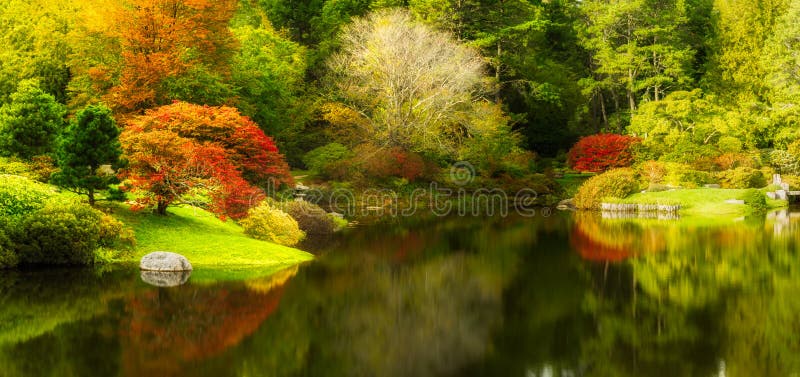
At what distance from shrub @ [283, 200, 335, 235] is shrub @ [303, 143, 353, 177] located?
11.8m

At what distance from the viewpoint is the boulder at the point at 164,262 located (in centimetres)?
1500

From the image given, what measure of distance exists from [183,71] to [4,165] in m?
7.44

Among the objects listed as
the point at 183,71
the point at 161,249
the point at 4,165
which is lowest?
the point at 161,249

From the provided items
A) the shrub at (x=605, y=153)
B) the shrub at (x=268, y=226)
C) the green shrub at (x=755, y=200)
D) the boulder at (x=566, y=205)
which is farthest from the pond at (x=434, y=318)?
the shrub at (x=605, y=153)

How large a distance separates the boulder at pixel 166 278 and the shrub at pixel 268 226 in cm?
443

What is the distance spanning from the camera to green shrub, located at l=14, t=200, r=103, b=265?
1490 centimetres

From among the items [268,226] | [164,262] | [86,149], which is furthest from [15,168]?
[164,262]

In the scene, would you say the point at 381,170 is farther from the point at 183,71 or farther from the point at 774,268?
the point at 774,268

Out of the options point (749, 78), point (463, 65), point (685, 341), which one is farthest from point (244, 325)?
point (749, 78)

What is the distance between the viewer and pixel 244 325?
1039 cm

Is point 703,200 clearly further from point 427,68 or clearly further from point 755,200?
point 427,68

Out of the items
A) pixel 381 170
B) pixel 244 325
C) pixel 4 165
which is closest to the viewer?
pixel 244 325

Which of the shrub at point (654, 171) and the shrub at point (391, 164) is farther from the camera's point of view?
the shrub at point (391, 164)

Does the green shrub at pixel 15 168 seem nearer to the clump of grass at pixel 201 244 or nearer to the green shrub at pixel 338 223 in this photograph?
the clump of grass at pixel 201 244
